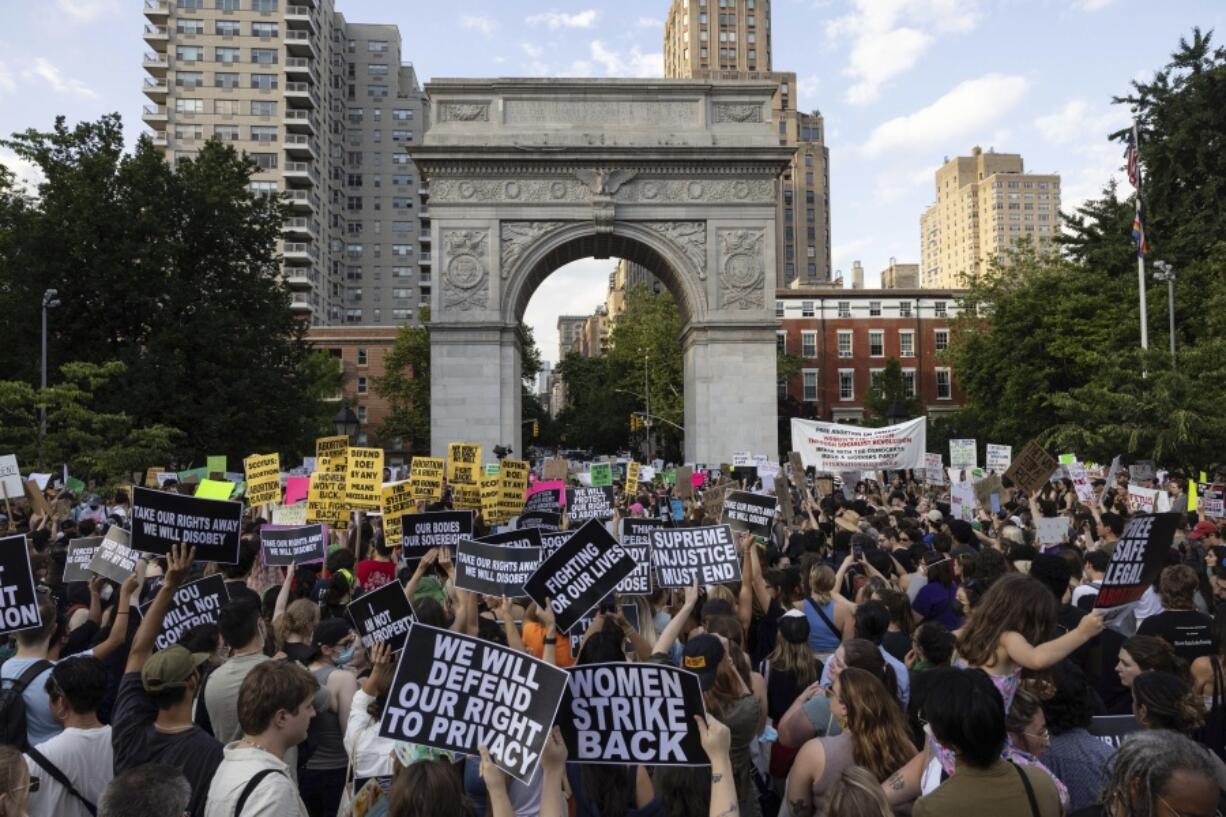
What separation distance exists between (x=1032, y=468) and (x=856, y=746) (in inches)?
426

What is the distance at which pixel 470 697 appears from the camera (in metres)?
3.81

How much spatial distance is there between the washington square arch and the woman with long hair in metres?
31.8

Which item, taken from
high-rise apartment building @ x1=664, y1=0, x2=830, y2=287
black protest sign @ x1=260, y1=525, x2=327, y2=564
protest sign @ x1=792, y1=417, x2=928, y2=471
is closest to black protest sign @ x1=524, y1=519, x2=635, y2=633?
black protest sign @ x1=260, y1=525, x2=327, y2=564

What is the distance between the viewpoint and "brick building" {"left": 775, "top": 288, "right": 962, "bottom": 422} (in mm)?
72625

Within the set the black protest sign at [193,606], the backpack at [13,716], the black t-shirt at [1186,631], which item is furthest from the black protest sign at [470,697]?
the black t-shirt at [1186,631]

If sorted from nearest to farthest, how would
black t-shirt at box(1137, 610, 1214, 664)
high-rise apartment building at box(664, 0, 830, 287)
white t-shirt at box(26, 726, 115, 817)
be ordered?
white t-shirt at box(26, 726, 115, 817)
black t-shirt at box(1137, 610, 1214, 664)
high-rise apartment building at box(664, 0, 830, 287)

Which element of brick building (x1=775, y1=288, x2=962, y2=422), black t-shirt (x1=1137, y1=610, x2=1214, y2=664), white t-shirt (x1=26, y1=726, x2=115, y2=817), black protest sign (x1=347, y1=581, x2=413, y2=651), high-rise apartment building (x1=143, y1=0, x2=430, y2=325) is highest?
A: high-rise apartment building (x1=143, y1=0, x2=430, y2=325)

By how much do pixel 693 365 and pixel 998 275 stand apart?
3142 cm

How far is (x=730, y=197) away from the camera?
36531 mm

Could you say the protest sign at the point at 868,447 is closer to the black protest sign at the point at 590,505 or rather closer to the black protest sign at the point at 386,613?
the black protest sign at the point at 590,505

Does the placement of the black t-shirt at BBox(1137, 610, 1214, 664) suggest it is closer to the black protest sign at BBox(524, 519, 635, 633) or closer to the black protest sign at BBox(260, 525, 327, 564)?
the black protest sign at BBox(524, 519, 635, 633)

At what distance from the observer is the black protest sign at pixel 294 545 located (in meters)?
9.96

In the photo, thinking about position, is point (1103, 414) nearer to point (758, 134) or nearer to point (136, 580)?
point (758, 134)

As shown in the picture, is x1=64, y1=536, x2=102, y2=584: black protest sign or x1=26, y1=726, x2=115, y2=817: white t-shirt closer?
x1=26, y1=726, x2=115, y2=817: white t-shirt
